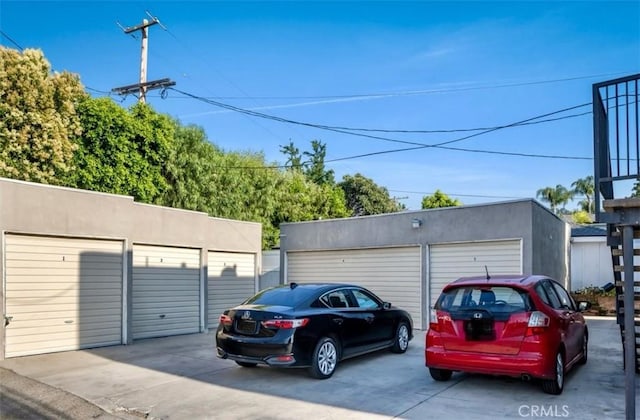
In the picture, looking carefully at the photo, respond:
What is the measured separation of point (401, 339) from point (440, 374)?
2.36m

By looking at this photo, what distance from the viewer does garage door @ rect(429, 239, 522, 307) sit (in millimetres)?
11531

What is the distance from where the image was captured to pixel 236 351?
7.05m

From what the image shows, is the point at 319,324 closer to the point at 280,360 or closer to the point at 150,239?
the point at 280,360

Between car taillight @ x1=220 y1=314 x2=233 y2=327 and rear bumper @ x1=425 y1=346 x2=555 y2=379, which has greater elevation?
car taillight @ x1=220 y1=314 x2=233 y2=327

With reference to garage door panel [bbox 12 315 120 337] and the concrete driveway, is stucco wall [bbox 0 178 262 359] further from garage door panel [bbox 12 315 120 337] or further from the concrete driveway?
the concrete driveway

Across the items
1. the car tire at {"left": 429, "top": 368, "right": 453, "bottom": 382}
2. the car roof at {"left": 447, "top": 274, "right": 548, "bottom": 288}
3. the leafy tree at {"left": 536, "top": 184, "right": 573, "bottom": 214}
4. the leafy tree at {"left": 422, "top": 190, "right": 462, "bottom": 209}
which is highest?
the leafy tree at {"left": 536, "top": 184, "right": 573, "bottom": 214}

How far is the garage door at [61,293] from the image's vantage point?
8906 millimetres

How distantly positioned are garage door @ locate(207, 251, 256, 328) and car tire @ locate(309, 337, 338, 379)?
632cm

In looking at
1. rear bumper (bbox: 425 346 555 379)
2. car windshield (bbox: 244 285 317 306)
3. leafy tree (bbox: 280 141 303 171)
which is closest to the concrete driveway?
rear bumper (bbox: 425 346 555 379)

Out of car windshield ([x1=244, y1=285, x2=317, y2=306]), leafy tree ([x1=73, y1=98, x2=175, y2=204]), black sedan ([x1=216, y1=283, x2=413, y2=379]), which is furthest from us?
leafy tree ([x1=73, y1=98, x2=175, y2=204])

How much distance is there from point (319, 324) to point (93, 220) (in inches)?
226

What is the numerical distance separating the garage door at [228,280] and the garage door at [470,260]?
16.9ft

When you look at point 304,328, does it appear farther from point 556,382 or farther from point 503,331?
point 556,382

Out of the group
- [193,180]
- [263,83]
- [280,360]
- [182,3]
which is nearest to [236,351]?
[280,360]
